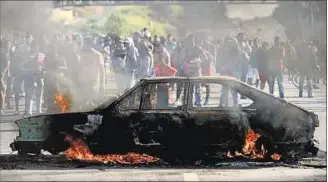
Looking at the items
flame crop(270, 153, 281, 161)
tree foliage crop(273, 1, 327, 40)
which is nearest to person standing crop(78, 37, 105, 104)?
flame crop(270, 153, 281, 161)

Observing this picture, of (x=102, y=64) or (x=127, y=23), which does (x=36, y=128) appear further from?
(x=127, y=23)

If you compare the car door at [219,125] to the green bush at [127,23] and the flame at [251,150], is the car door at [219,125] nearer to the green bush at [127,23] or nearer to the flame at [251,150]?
the flame at [251,150]

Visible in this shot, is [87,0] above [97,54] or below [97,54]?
above

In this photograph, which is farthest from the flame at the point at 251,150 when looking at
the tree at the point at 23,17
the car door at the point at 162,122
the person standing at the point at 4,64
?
the tree at the point at 23,17

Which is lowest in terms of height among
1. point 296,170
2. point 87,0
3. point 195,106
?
point 296,170

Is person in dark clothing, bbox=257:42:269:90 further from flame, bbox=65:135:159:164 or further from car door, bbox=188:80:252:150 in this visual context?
flame, bbox=65:135:159:164

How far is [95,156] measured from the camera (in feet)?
32.2

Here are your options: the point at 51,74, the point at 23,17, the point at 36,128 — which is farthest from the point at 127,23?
the point at 36,128

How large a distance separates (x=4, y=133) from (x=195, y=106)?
4.61 m

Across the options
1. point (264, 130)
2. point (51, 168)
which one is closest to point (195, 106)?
point (264, 130)

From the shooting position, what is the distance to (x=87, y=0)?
262 feet

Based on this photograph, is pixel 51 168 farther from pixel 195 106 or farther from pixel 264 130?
pixel 264 130

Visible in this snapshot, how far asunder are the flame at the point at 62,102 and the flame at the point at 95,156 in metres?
3.87

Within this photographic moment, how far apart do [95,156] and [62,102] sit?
177 inches
